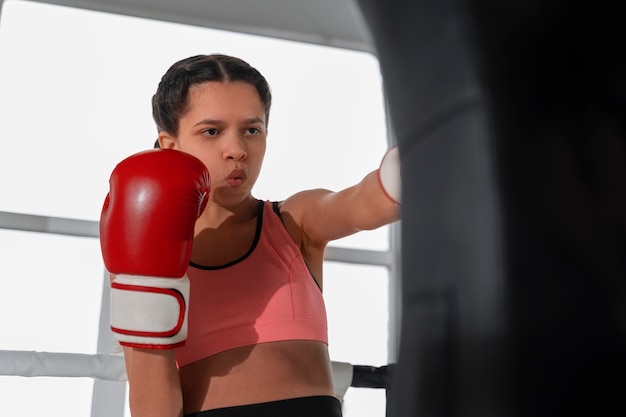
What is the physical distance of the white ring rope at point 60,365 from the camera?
2109mm

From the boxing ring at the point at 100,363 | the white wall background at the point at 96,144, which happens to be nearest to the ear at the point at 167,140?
the boxing ring at the point at 100,363

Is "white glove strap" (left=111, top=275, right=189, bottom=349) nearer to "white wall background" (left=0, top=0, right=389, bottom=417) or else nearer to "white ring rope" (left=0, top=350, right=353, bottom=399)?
"white ring rope" (left=0, top=350, right=353, bottom=399)

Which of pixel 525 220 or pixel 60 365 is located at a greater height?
pixel 525 220

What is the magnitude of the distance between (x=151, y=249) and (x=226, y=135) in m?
0.36

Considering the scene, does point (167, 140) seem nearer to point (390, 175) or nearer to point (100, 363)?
point (390, 175)

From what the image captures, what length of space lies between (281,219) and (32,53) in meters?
2.28

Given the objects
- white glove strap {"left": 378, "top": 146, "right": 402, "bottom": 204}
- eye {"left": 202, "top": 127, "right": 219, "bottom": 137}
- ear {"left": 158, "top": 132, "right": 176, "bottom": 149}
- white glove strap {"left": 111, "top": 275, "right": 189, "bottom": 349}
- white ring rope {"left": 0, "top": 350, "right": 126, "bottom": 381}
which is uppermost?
ear {"left": 158, "top": 132, "right": 176, "bottom": 149}

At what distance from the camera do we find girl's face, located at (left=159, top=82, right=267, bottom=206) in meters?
1.37

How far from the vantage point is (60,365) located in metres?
2.13

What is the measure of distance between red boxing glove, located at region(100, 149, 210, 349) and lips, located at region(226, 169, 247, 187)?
8.8 inches

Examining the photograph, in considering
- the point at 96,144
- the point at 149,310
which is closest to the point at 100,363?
the point at 149,310

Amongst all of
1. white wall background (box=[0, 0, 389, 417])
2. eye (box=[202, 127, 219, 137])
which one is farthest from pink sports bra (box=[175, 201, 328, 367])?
white wall background (box=[0, 0, 389, 417])

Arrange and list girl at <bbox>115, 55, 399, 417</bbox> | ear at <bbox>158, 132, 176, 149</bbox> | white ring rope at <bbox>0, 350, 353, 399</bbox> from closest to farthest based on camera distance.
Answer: girl at <bbox>115, 55, 399, 417</bbox>
ear at <bbox>158, 132, 176, 149</bbox>
white ring rope at <bbox>0, 350, 353, 399</bbox>

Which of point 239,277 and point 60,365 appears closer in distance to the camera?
point 239,277
